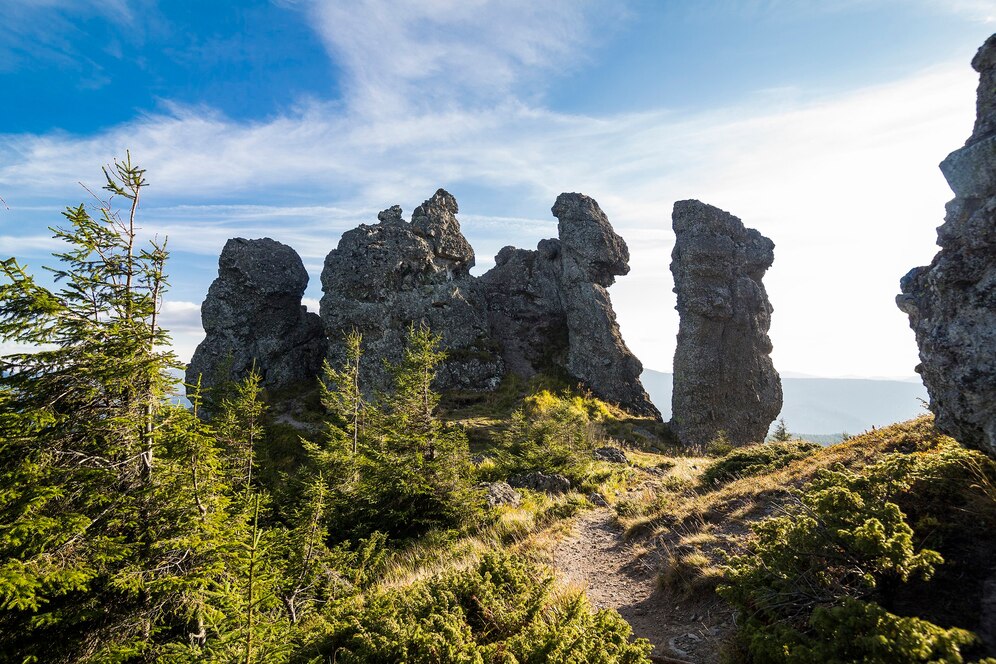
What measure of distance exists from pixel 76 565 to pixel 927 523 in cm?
988

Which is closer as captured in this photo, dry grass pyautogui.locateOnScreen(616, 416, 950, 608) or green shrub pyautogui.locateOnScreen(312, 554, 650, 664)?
green shrub pyautogui.locateOnScreen(312, 554, 650, 664)

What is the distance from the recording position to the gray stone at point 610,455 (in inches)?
758

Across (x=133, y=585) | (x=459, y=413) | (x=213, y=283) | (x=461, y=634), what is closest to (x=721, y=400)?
(x=459, y=413)

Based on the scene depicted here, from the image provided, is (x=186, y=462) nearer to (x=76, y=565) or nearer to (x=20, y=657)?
(x=76, y=565)

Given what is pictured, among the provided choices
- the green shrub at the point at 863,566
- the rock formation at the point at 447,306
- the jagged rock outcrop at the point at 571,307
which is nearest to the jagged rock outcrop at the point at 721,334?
the jagged rock outcrop at the point at 571,307

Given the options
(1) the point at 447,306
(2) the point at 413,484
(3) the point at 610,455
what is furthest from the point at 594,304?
(2) the point at 413,484

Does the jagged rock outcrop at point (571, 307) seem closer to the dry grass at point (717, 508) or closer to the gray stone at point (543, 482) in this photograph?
the gray stone at point (543, 482)

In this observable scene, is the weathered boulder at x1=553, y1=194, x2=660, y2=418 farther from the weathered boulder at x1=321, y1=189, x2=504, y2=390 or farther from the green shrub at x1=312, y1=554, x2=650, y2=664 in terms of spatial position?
the green shrub at x1=312, y1=554, x2=650, y2=664

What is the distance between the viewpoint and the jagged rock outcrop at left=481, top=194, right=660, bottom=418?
36062 mm

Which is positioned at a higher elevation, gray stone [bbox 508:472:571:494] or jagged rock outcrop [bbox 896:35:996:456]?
jagged rock outcrop [bbox 896:35:996:456]

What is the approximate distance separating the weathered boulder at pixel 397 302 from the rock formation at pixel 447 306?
0.08 meters

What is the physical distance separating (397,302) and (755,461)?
88.2ft

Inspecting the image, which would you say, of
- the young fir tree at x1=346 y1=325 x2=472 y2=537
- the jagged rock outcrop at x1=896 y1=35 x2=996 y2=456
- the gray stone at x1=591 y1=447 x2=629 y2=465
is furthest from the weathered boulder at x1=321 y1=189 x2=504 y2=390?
the jagged rock outcrop at x1=896 y1=35 x2=996 y2=456

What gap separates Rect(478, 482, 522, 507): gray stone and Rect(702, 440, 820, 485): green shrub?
5775mm
